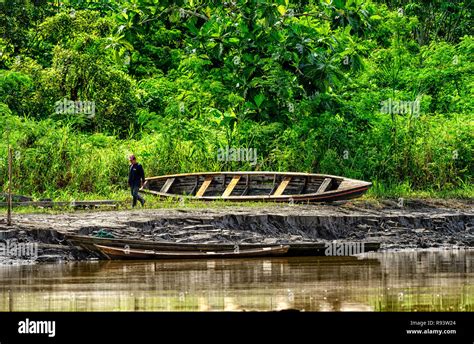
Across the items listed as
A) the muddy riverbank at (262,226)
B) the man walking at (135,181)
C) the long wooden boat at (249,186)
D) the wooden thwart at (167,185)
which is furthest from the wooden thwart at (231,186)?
the man walking at (135,181)

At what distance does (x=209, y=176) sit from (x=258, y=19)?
33.2ft

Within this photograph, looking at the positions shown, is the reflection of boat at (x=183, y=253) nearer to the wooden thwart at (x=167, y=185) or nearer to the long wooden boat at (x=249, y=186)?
the long wooden boat at (x=249, y=186)

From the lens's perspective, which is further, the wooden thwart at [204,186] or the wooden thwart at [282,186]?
the wooden thwart at [204,186]

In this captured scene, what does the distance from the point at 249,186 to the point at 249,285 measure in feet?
41.4

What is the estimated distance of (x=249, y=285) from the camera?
17.2 metres

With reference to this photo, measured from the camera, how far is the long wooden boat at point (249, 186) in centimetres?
2855

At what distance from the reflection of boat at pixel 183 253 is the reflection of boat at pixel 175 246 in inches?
3.7

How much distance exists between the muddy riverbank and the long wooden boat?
0.75 metres

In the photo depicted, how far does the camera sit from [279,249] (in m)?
22.4

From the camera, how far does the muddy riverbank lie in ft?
72.7

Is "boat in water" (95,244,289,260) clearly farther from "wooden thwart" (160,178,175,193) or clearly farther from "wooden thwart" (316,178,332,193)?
"wooden thwart" (160,178,175,193)

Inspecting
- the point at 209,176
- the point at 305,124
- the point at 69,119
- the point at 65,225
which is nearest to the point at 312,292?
the point at 65,225

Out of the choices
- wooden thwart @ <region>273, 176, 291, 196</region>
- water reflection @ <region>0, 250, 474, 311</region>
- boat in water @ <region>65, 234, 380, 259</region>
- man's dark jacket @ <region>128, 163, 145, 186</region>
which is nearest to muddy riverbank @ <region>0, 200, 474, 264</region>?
boat in water @ <region>65, 234, 380, 259</region>

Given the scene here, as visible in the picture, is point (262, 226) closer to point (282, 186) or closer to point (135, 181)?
point (135, 181)
